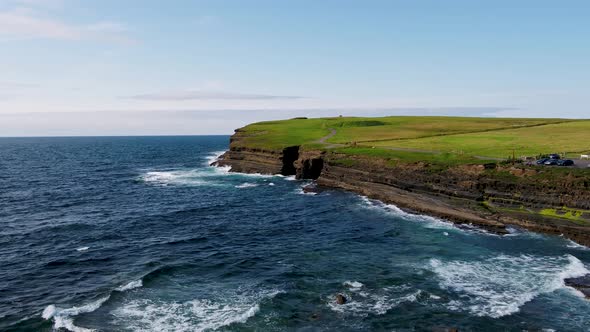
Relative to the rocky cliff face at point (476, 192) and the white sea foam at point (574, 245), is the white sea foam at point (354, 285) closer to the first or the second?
the rocky cliff face at point (476, 192)

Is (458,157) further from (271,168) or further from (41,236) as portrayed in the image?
(41,236)

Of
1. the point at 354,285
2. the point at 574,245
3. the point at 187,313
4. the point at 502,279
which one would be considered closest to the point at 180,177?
the point at 187,313

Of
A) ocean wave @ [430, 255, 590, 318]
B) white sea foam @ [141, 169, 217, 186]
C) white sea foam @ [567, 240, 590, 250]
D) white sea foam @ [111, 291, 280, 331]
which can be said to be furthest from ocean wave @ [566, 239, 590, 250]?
white sea foam @ [141, 169, 217, 186]

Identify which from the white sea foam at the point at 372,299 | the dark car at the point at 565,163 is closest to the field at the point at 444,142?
the dark car at the point at 565,163

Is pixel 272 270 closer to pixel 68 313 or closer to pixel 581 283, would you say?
pixel 68 313

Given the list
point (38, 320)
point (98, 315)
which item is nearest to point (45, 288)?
point (38, 320)

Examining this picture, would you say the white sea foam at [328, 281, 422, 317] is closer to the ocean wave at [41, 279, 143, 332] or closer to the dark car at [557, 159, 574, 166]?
the ocean wave at [41, 279, 143, 332]

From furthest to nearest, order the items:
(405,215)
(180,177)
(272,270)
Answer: (180,177), (405,215), (272,270)
